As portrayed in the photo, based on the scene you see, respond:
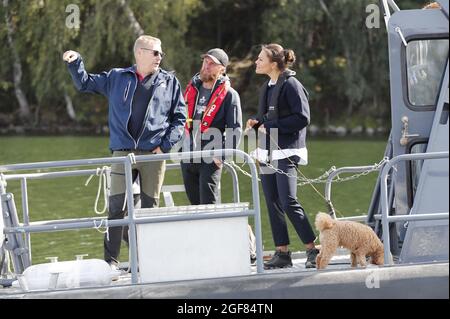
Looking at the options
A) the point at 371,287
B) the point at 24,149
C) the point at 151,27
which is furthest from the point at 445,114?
the point at 151,27

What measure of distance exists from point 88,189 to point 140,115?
13.8 meters

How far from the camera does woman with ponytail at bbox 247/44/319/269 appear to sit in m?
7.83

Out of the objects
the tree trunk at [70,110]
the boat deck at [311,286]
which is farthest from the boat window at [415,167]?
the tree trunk at [70,110]

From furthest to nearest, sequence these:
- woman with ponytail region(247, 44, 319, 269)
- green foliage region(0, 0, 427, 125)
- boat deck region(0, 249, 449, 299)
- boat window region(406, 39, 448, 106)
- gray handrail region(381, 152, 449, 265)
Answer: green foliage region(0, 0, 427, 125), woman with ponytail region(247, 44, 319, 269), boat window region(406, 39, 448, 106), boat deck region(0, 249, 449, 299), gray handrail region(381, 152, 449, 265)

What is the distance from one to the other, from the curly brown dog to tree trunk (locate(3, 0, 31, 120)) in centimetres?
2992

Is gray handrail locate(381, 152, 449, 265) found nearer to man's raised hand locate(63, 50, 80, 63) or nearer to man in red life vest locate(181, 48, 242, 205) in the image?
man in red life vest locate(181, 48, 242, 205)

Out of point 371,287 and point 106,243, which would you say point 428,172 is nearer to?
point 371,287

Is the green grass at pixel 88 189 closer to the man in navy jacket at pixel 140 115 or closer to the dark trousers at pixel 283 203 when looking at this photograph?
the man in navy jacket at pixel 140 115

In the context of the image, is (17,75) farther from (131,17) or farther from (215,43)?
(215,43)

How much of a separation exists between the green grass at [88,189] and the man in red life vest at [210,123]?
455cm

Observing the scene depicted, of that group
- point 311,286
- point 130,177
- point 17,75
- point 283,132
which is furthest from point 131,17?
point 311,286

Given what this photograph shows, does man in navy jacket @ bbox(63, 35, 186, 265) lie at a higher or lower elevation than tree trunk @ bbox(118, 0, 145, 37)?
lower

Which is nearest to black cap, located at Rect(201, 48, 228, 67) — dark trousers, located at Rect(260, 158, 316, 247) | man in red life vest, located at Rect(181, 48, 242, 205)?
man in red life vest, located at Rect(181, 48, 242, 205)

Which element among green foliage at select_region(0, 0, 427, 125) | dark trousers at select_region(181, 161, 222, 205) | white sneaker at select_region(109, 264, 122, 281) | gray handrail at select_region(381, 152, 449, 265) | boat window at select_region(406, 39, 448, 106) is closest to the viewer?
gray handrail at select_region(381, 152, 449, 265)
